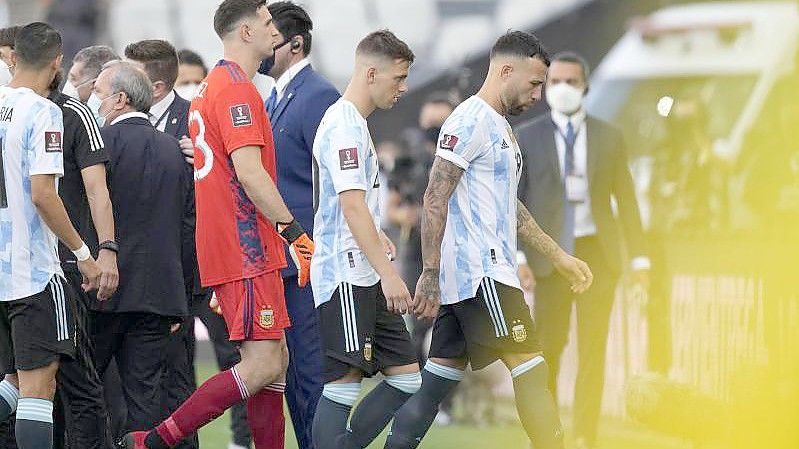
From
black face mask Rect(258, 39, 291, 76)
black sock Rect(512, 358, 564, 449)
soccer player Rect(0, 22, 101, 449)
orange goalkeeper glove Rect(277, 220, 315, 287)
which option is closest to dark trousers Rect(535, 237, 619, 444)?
black sock Rect(512, 358, 564, 449)

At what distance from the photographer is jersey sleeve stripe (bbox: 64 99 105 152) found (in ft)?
21.0

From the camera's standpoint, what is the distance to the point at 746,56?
17500 mm

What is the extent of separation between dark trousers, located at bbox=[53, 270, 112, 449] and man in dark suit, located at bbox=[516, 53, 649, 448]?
102 inches

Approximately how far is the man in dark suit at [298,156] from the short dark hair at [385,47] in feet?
1.91

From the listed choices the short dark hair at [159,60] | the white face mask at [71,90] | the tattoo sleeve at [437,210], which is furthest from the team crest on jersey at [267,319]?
the white face mask at [71,90]

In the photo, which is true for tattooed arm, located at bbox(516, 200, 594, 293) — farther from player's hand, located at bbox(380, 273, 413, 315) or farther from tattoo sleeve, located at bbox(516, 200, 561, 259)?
player's hand, located at bbox(380, 273, 413, 315)

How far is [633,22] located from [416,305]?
42.2ft

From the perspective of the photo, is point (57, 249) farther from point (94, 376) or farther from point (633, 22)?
point (633, 22)

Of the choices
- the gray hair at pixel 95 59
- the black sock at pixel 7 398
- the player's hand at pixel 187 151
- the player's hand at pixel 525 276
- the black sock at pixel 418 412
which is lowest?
the black sock at pixel 418 412

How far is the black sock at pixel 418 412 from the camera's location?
6.32m

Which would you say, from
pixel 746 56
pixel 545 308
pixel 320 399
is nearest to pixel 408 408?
pixel 320 399

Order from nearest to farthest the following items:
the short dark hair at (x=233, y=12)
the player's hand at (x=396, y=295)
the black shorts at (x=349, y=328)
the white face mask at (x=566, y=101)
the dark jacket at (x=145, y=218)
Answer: the player's hand at (x=396, y=295), the black shorts at (x=349, y=328), the short dark hair at (x=233, y=12), the dark jacket at (x=145, y=218), the white face mask at (x=566, y=101)

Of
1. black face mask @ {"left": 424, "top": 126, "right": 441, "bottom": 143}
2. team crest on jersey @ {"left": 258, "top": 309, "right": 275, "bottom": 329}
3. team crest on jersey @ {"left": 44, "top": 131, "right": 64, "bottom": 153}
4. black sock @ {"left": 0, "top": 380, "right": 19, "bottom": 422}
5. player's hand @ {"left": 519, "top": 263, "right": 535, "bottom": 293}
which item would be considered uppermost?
team crest on jersey @ {"left": 44, "top": 131, "right": 64, "bottom": 153}

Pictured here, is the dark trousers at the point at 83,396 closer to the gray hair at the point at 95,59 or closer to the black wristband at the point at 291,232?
the black wristband at the point at 291,232
